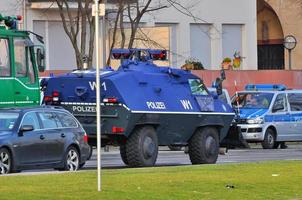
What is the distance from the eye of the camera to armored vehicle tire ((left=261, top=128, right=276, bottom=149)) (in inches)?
1321

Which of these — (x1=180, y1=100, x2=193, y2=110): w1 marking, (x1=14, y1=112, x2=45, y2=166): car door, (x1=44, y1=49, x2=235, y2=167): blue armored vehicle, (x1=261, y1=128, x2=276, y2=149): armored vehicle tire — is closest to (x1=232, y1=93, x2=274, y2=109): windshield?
(x1=261, y1=128, x2=276, y2=149): armored vehicle tire

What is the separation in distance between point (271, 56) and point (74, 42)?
84.7ft

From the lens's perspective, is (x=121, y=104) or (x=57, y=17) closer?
(x=121, y=104)

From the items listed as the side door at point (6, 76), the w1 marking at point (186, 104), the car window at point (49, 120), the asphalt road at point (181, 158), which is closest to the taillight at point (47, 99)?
the side door at point (6, 76)

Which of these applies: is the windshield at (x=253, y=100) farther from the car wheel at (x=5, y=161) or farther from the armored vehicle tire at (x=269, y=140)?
the car wheel at (x=5, y=161)

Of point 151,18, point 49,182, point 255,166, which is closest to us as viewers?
point 49,182

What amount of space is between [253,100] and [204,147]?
11260 mm

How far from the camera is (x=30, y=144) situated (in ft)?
63.9

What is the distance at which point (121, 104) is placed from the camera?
21.8 meters

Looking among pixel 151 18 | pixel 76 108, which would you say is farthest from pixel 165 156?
pixel 151 18

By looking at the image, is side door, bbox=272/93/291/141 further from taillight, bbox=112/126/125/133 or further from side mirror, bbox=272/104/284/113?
taillight, bbox=112/126/125/133

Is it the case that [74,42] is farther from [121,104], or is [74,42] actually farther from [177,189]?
[177,189]

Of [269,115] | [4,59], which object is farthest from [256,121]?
[4,59]

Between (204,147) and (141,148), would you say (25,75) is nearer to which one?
(141,148)
